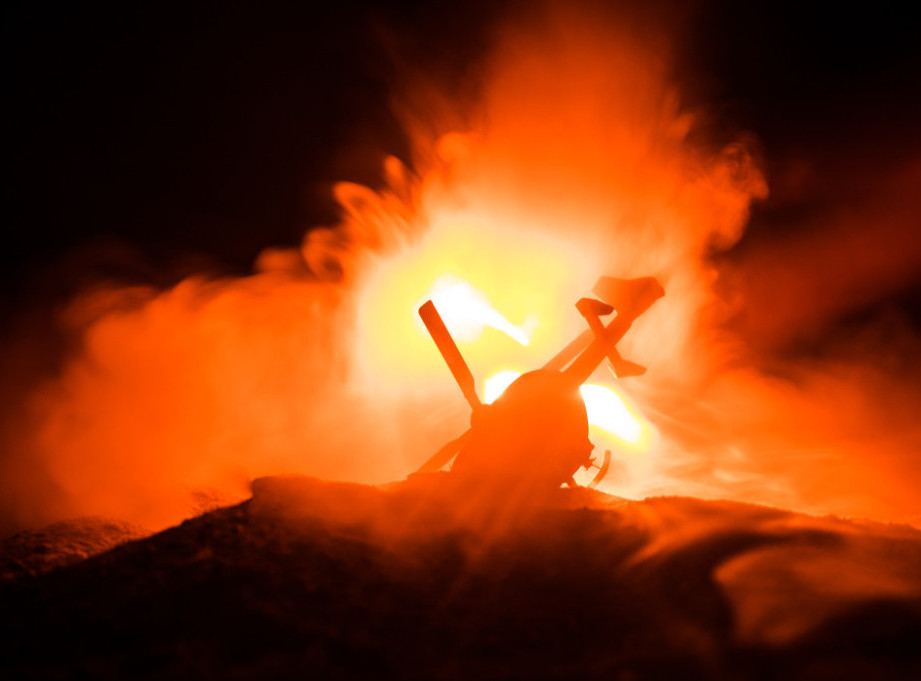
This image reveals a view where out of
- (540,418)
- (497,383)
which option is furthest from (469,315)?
(540,418)

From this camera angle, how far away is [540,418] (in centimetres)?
655

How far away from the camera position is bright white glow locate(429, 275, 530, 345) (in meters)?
11.9

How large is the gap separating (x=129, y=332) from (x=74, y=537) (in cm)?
556

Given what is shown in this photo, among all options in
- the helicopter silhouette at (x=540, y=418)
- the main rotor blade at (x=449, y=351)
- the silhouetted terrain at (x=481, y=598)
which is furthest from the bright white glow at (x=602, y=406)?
the silhouetted terrain at (x=481, y=598)

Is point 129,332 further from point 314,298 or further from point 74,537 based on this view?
point 74,537

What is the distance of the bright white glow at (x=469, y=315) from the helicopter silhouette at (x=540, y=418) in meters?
4.42

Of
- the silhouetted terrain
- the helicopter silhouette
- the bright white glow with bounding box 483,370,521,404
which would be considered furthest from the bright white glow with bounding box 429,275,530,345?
the silhouetted terrain

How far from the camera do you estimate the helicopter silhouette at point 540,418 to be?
21.0 ft

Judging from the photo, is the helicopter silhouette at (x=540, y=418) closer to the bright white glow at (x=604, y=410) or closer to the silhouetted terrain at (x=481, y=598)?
the silhouetted terrain at (x=481, y=598)

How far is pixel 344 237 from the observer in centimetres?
1283

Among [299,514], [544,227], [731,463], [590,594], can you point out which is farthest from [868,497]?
[299,514]

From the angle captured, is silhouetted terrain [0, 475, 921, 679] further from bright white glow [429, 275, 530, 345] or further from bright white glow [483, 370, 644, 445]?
bright white glow [429, 275, 530, 345]

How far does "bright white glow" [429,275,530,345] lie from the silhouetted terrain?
7110 mm

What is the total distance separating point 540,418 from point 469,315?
18.8 ft
